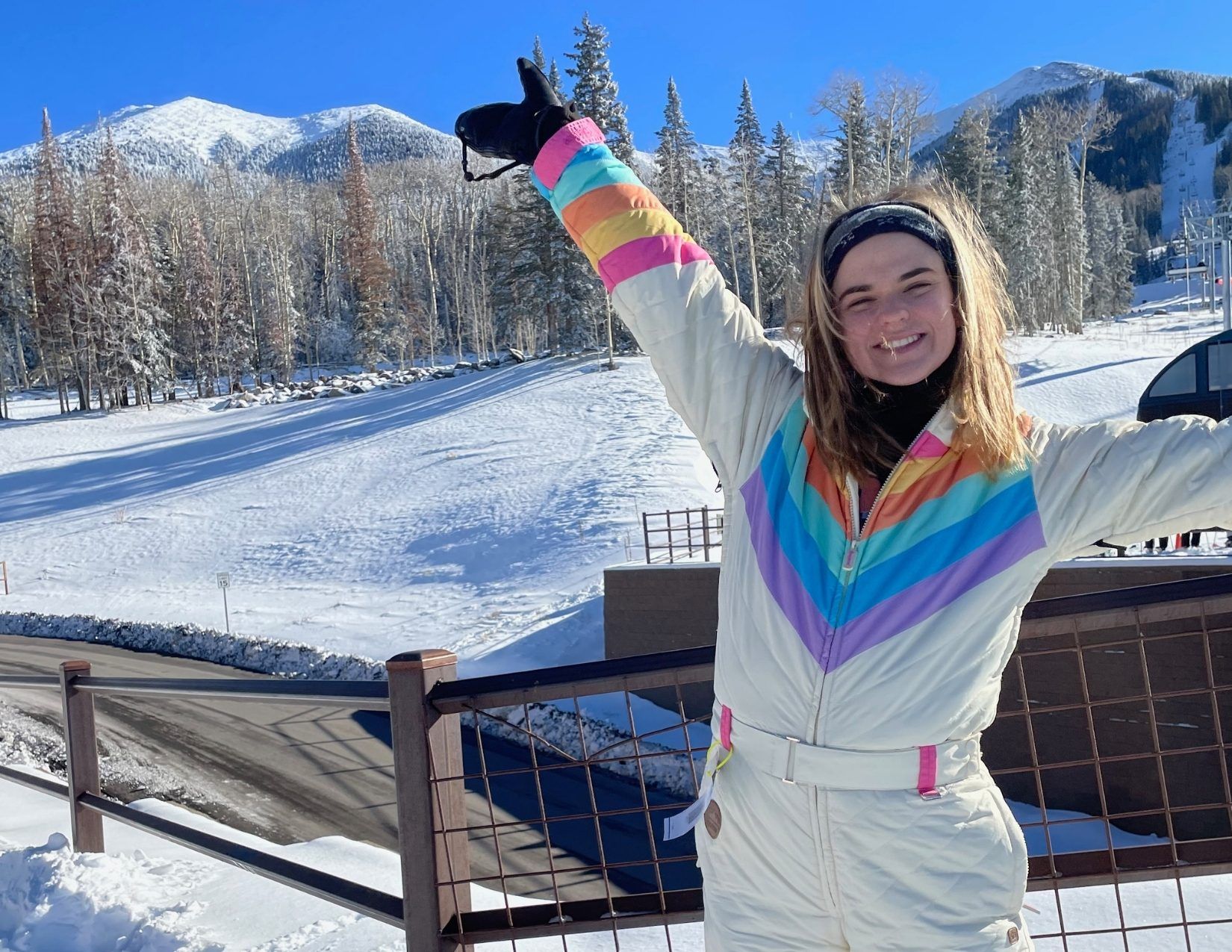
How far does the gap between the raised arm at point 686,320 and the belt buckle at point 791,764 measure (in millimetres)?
481

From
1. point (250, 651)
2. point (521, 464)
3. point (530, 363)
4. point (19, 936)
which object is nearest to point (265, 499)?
point (521, 464)

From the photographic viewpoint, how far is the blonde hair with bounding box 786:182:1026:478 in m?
1.52

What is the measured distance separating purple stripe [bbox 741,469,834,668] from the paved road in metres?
7.79

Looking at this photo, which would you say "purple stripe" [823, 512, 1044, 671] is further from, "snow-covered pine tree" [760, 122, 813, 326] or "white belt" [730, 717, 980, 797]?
"snow-covered pine tree" [760, 122, 813, 326]

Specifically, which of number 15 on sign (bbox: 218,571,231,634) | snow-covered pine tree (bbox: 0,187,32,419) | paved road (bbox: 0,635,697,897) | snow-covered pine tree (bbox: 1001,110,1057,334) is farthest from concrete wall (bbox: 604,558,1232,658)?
snow-covered pine tree (bbox: 0,187,32,419)

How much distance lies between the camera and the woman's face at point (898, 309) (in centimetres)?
159

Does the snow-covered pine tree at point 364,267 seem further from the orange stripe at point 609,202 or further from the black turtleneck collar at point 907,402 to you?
the black turtleneck collar at point 907,402

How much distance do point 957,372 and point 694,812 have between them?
0.86 m

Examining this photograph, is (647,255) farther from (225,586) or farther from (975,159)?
(975,159)

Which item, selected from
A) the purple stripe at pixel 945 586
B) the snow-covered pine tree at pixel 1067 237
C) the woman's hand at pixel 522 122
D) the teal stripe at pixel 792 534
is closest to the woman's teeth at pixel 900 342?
the teal stripe at pixel 792 534

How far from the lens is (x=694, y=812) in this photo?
64.9 inches

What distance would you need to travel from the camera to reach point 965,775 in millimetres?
1519

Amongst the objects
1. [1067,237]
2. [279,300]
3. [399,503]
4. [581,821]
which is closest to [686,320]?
[581,821]

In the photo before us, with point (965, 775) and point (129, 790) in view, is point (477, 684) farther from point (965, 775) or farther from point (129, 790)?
point (129, 790)
